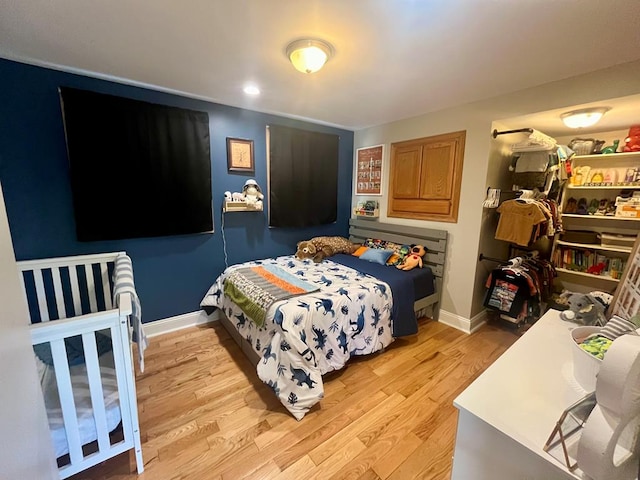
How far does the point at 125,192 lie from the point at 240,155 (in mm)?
1173

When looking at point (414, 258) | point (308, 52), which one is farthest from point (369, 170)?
point (308, 52)

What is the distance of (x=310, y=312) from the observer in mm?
1971

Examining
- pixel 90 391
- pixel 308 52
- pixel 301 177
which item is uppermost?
pixel 308 52

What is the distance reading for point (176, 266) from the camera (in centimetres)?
278

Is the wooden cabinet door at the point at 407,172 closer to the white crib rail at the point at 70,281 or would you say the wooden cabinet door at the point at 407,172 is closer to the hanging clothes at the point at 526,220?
the hanging clothes at the point at 526,220

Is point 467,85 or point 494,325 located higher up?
point 467,85

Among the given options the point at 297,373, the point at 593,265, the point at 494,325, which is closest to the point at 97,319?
the point at 297,373

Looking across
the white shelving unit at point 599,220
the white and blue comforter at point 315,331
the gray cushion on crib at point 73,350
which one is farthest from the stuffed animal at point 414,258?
the gray cushion on crib at point 73,350

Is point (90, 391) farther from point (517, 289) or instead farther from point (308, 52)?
point (517, 289)

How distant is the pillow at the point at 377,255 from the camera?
3.14 meters

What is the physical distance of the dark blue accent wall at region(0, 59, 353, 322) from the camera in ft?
6.57

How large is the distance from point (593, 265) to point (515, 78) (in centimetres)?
255

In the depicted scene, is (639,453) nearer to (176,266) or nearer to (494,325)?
(494,325)

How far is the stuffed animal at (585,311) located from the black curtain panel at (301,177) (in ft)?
8.91
